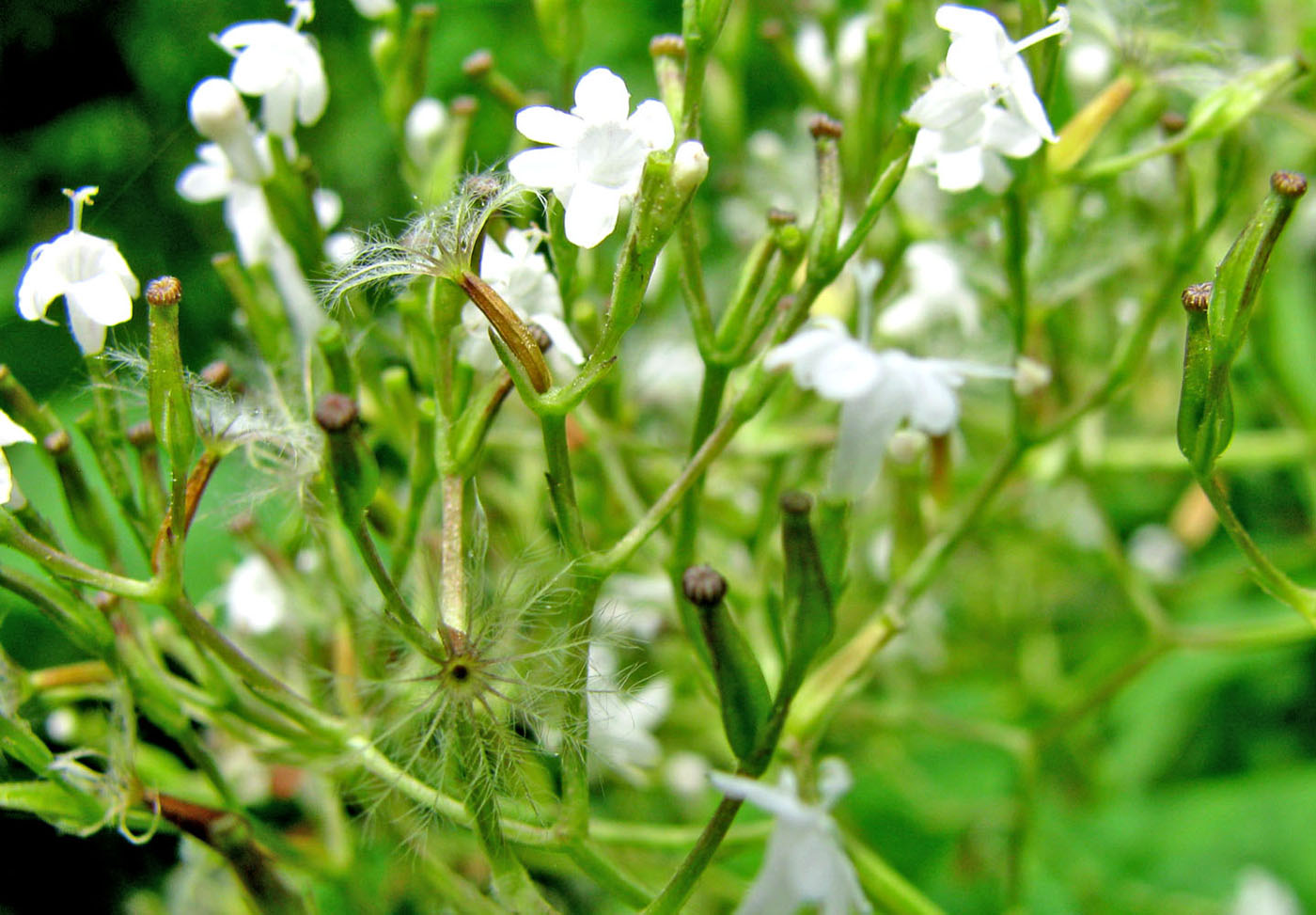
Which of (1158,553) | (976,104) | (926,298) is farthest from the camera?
(1158,553)

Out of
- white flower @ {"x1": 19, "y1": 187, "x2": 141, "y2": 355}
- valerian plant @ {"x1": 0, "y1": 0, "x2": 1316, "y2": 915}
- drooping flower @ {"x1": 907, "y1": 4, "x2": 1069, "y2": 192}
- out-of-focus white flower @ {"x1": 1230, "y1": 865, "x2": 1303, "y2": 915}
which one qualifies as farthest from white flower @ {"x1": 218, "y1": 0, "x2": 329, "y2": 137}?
out-of-focus white flower @ {"x1": 1230, "y1": 865, "x2": 1303, "y2": 915}

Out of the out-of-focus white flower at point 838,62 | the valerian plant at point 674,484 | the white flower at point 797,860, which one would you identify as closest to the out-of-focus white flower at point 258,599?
the valerian plant at point 674,484

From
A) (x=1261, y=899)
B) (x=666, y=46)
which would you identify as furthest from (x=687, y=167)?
(x=1261, y=899)

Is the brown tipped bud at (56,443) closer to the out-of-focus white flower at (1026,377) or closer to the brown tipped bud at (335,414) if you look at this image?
the brown tipped bud at (335,414)

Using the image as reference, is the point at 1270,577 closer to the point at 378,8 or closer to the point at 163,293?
the point at 163,293

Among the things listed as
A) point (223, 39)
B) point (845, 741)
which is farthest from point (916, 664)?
point (223, 39)
